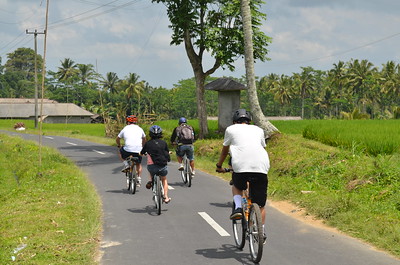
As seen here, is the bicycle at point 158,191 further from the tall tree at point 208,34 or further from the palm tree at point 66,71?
the palm tree at point 66,71

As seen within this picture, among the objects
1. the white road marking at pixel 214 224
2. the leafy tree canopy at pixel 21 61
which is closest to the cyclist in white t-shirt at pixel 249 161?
the white road marking at pixel 214 224

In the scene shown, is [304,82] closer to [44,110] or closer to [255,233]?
[44,110]

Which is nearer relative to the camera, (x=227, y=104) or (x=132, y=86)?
(x=227, y=104)

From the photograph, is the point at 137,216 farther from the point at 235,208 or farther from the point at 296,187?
the point at 296,187

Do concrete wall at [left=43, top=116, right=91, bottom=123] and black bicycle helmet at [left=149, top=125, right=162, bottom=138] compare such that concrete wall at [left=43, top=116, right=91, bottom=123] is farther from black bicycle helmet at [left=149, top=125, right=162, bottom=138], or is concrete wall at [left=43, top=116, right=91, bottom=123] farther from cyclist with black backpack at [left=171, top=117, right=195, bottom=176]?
black bicycle helmet at [left=149, top=125, right=162, bottom=138]

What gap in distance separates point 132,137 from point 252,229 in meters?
6.17

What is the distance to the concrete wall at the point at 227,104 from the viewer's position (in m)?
26.8

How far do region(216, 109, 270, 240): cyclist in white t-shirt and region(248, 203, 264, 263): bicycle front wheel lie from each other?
0.61 feet

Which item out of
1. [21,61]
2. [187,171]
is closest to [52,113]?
[187,171]

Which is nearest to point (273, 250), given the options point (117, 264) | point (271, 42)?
point (117, 264)

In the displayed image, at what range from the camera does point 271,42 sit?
26.0m

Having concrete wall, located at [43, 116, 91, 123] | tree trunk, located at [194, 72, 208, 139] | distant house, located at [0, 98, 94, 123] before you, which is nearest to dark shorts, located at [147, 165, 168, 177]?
tree trunk, located at [194, 72, 208, 139]

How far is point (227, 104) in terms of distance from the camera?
26.8 m

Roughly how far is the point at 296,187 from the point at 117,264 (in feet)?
23.8
